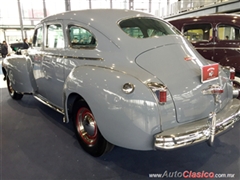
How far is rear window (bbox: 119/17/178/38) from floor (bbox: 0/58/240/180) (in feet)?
5.05

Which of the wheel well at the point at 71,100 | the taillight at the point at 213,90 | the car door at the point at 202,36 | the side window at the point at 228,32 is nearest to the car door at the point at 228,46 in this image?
the side window at the point at 228,32

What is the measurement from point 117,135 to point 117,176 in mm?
529

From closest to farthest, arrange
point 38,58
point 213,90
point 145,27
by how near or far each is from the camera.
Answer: point 213,90 → point 145,27 → point 38,58

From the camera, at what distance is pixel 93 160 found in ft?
8.13

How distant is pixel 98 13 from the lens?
270 centimetres

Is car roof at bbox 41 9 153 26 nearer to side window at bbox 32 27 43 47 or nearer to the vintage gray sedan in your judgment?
the vintage gray sedan

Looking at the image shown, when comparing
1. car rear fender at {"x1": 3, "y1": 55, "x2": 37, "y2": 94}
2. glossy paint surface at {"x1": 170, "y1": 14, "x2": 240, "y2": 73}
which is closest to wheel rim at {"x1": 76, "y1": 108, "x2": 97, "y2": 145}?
car rear fender at {"x1": 3, "y1": 55, "x2": 37, "y2": 94}

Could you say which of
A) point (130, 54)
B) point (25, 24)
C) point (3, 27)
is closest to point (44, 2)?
point (25, 24)

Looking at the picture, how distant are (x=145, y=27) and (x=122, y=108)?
137 cm

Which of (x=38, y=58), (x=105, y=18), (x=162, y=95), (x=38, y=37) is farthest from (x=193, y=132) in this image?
(x=38, y=37)

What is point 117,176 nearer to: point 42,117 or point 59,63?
point 59,63

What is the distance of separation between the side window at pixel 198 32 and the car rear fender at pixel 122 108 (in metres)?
3.55

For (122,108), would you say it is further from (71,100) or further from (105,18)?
(105,18)

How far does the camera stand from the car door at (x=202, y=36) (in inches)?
184
